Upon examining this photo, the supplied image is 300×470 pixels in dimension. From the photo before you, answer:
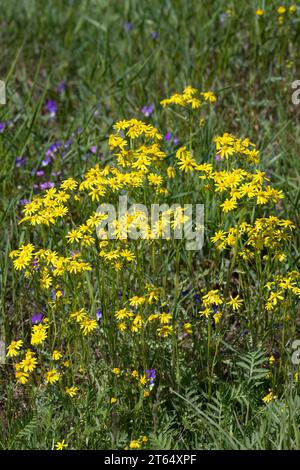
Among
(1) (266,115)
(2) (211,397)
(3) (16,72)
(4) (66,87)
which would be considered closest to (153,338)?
(2) (211,397)

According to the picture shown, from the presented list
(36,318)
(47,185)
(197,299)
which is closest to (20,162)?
(47,185)

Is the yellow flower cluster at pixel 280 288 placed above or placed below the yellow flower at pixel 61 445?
above

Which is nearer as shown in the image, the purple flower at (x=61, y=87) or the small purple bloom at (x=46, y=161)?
the small purple bloom at (x=46, y=161)

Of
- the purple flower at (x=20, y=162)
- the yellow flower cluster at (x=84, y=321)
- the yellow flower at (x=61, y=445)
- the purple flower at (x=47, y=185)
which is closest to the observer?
the yellow flower at (x=61, y=445)

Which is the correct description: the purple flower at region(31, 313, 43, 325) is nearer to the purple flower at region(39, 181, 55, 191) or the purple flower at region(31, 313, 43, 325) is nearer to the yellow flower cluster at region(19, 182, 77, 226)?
the yellow flower cluster at region(19, 182, 77, 226)

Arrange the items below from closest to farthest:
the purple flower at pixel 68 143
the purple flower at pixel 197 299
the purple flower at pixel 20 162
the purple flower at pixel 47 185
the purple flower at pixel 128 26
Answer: the purple flower at pixel 197 299 < the purple flower at pixel 47 185 < the purple flower at pixel 20 162 < the purple flower at pixel 68 143 < the purple flower at pixel 128 26

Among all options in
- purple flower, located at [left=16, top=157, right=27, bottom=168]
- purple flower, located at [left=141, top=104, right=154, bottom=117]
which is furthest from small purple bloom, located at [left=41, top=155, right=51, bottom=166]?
purple flower, located at [left=141, top=104, right=154, bottom=117]

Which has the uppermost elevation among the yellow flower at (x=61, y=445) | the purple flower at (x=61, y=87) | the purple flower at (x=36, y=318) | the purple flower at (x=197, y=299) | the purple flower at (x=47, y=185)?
the purple flower at (x=61, y=87)

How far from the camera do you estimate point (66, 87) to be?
181 inches

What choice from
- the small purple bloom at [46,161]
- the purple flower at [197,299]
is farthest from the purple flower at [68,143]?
the purple flower at [197,299]

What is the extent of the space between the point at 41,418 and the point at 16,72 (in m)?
2.61

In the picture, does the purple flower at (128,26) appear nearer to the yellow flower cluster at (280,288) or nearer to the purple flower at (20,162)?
the purple flower at (20,162)

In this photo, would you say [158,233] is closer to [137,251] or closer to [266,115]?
[137,251]

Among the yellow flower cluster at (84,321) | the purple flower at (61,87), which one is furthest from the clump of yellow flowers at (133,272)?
the purple flower at (61,87)
